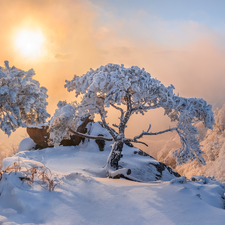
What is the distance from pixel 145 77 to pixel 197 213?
5792mm

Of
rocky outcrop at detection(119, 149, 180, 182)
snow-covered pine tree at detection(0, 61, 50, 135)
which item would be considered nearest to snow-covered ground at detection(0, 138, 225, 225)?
snow-covered pine tree at detection(0, 61, 50, 135)

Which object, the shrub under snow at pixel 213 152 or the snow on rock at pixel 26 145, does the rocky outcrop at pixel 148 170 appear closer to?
the shrub under snow at pixel 213 152

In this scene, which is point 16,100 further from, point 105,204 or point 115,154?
point 115,154

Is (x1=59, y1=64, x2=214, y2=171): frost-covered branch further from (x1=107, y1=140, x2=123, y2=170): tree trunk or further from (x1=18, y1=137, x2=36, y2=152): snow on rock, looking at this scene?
(x1=18, y1=137, x2=36, y2=152): snow on rock

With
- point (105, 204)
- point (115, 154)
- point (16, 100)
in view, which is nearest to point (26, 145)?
point (115, 154)

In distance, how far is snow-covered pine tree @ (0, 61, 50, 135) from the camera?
602 cm

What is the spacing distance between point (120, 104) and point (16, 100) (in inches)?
165

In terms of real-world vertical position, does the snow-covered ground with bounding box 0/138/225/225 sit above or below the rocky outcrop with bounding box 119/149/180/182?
above

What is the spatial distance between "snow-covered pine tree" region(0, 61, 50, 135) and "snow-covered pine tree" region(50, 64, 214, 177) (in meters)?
1.31

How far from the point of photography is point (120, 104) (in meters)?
7.55

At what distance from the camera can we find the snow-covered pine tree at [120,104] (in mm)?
Answer: 7477

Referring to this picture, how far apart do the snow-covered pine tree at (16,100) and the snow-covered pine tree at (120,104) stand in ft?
4.31

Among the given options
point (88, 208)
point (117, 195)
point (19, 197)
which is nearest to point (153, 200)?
point (117, 195)

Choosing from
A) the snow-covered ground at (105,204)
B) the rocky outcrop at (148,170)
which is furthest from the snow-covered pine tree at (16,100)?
the rocky outcrop at (148,170)
